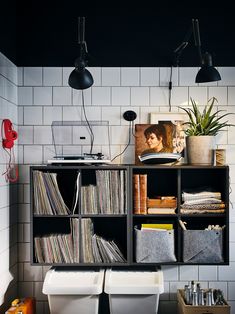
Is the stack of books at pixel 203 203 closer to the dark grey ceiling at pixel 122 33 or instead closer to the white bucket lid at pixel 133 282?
the white bucket lid at pixel 133 282

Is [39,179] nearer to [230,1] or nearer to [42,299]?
[42,299]

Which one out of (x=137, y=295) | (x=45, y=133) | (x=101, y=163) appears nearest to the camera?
(x=137, y=295)

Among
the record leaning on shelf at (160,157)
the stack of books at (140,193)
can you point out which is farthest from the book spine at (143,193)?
the record leaning on shelf at (160,157)

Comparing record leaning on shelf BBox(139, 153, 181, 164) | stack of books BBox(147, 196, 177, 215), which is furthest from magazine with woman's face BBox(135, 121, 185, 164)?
stack of books BBox(147, 196, 177, 215)

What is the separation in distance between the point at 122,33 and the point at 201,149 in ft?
3.66

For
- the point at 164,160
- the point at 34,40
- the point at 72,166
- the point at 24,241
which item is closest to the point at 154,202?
the point at 164,160

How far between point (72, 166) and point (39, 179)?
0.25m

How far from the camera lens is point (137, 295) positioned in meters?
2.93

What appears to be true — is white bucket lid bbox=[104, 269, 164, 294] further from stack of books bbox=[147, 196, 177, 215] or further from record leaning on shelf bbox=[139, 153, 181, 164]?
record leaning on shelf bbox=[139, 153, 181, 164]

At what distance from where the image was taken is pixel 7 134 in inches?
118

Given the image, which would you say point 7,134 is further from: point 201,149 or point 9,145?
point 201,149

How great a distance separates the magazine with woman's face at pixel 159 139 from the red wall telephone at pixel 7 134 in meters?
0.92

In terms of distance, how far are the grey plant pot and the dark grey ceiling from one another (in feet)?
2.16

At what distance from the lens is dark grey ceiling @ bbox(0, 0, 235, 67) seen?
337 centimetres
